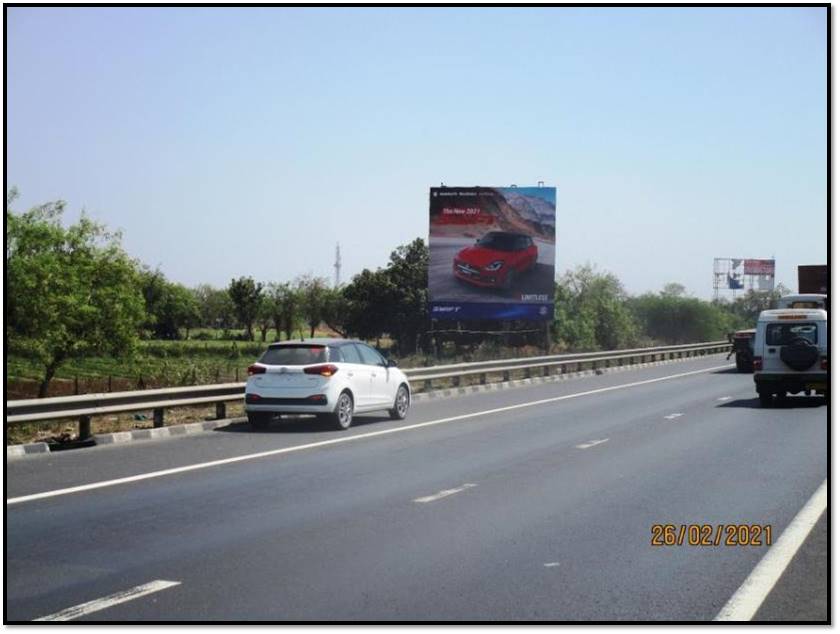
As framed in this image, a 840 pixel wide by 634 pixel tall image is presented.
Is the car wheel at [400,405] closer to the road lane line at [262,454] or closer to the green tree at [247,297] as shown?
the road lane line at [262,454]

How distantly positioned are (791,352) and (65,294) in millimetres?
41397

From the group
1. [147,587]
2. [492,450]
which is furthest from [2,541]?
[492,450]

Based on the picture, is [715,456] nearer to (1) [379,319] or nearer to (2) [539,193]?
(2) [539,193]

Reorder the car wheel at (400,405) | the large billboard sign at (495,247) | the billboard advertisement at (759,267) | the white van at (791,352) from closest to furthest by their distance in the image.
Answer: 1. the car wheel at (400,405)
2. the white van at (791,352)
3. the large billboard sign at (495,247)
4. the billboard advertisement at (759,267)

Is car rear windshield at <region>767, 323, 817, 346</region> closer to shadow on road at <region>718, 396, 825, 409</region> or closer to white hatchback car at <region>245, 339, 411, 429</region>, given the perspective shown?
shadow on road at <region>718, 396, 825, 409</region>

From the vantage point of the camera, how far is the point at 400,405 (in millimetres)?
20875

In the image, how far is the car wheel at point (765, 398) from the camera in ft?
74.0

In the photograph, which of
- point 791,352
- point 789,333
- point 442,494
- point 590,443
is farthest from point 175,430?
point 789,333

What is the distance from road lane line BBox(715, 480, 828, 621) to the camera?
6.50 m

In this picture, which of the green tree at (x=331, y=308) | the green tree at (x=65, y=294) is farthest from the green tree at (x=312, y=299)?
the green tree at (x=65, y=294)

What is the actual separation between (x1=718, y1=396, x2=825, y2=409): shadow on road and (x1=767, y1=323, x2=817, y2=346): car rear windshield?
56.9 inches

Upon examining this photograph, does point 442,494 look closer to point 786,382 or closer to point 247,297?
point 786,382

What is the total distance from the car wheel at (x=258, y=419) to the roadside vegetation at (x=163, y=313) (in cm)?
1113
